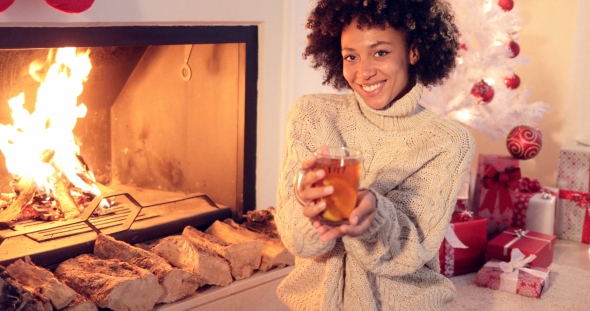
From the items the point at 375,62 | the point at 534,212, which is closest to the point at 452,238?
the point at 534,212

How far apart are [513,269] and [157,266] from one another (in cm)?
145

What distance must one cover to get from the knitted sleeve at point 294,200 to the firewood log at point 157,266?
2.29 feet

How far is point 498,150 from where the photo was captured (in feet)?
12.5

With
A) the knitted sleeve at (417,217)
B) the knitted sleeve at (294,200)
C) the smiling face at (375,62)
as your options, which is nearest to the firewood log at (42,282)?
the knitted sleeve at (294,200)

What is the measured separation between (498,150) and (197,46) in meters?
2.01

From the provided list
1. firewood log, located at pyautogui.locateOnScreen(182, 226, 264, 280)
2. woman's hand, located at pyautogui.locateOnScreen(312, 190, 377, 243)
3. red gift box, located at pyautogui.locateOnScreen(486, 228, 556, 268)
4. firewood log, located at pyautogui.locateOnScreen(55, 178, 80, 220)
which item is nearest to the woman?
woman's hand, located at pyautogui.locateOnScreen(312, 190, 377, 243)

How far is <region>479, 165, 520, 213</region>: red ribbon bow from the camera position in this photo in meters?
3.03

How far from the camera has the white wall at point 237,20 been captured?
6.19 feet

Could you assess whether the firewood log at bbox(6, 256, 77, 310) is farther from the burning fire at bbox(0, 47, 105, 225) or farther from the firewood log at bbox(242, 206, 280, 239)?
the firewood log at bbox(242, 206, 280, 239)

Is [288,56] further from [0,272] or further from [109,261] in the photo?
[0,272]

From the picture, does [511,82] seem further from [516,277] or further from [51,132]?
[51,132]

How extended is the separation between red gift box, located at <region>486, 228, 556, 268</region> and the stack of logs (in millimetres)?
950

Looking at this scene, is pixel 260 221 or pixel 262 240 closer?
pixel 262 240

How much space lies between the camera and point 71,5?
1811 mm
